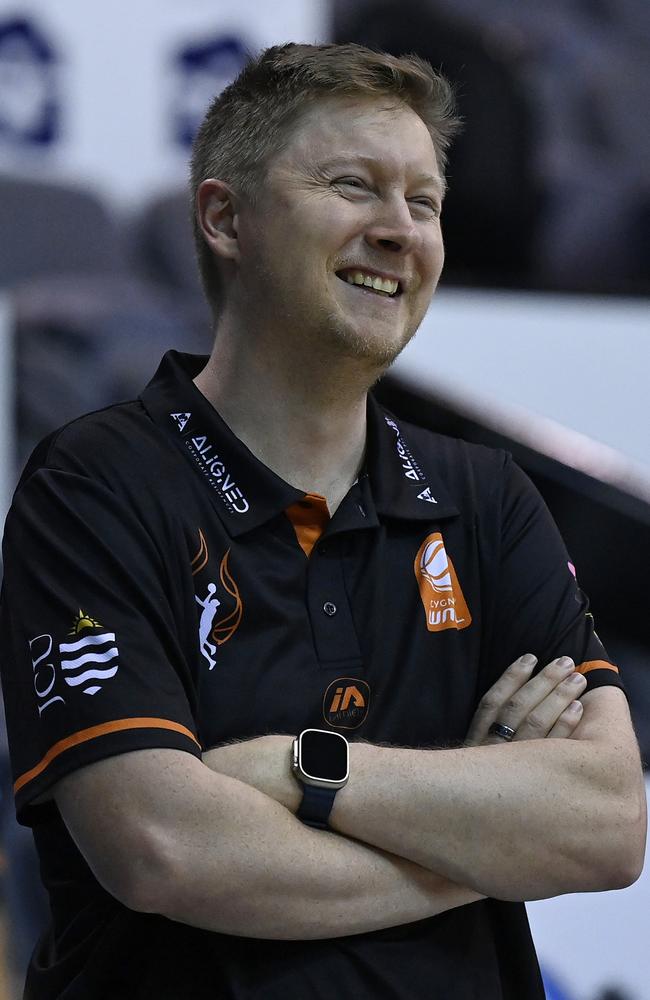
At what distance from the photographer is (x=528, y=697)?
131 centimetres

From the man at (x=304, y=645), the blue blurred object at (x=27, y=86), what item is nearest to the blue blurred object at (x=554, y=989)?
the man at (x=304, y=645)

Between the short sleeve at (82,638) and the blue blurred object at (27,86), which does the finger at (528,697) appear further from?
the blue blurred object at (27,86)

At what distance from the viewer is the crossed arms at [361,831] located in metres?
1.09

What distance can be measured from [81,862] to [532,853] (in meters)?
0.44

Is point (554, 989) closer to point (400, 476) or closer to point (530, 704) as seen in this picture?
point (530, 704)

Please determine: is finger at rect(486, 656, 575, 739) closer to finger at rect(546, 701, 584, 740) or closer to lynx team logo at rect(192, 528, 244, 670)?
finger at rect(546, 701, 584, 740)

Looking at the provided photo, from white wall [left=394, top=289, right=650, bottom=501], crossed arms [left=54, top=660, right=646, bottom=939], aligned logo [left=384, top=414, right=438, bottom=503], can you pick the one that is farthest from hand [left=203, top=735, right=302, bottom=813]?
white wall [left=394, top=289, right=650, bottom=501]

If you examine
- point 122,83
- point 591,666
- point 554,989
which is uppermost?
point 122,83

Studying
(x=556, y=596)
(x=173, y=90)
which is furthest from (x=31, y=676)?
(x=173, y=90)

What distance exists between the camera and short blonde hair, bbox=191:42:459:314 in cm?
135

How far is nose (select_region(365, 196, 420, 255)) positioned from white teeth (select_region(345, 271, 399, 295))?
3 cm

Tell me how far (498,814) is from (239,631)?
1.02 ft

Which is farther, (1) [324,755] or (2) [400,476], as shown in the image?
(2) [400,476]

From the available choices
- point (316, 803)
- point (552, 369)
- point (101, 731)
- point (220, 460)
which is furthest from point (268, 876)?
point (552, 369)
